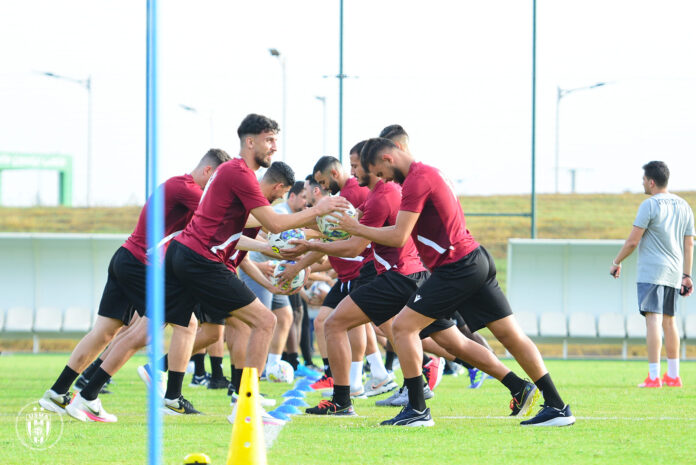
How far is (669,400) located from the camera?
8.86 meters

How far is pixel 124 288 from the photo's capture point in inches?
305

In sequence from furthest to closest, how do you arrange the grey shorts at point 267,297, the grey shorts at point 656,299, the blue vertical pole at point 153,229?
the grey shorts at point 267,297 < the grey shorts at point 656,299 < the blue vertical pole at point 153,229

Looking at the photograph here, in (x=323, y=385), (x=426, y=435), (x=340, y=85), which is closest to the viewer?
(x=426, y=435)

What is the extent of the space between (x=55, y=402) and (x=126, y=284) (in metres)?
1.07

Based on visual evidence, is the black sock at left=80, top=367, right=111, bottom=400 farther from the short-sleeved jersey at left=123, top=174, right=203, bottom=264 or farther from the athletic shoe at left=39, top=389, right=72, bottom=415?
the short-sleeved jersey at left=123, top=174, right=203, bottom=264

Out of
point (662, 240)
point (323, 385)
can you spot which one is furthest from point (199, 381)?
point (662, 240)

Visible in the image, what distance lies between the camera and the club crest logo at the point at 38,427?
605 centimetres

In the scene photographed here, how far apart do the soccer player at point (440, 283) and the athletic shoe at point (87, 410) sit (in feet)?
7.21

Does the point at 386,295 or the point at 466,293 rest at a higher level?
the point at 466,293

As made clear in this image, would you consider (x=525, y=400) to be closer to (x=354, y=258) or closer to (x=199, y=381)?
(x=354, y=258)

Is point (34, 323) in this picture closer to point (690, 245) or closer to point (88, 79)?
point (690, 245)

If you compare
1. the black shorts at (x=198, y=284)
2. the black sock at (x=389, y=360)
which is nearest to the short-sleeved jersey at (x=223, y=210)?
the black shorts at (x=198, y=284)

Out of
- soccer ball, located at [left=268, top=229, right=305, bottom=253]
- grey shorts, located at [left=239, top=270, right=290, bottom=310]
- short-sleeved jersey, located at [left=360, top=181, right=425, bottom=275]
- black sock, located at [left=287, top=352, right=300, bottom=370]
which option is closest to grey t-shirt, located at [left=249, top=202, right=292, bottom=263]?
grey shorts, located at [left=239, top=270, right=290, bottom=310]

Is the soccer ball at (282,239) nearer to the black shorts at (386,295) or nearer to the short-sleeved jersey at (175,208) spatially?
the short-sleeved jersey at (175,208)
